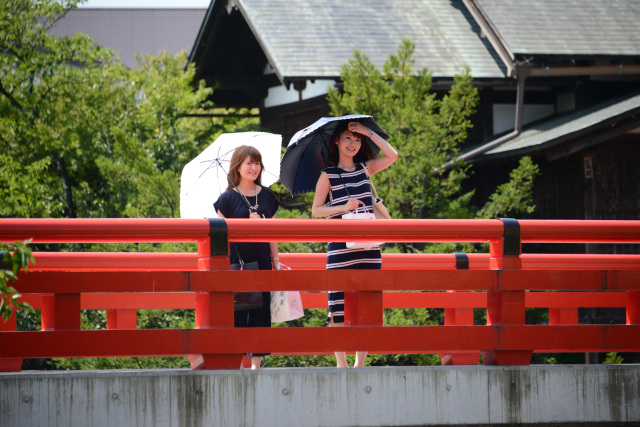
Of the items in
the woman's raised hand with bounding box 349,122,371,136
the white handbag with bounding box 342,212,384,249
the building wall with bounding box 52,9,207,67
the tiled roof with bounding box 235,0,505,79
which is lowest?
the white handbag with bounding box 342,212,384,249

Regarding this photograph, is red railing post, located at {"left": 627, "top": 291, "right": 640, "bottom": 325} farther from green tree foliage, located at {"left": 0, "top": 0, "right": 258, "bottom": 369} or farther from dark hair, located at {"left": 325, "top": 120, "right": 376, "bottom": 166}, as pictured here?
green tree foliage, located at {"left": 0, "top": 0, "right": 258, "bottom": 369}

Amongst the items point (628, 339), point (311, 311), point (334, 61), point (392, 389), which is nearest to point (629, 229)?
point (628, 339)

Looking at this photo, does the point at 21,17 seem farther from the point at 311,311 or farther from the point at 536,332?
the point at 536,332

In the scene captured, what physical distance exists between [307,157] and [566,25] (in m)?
10.7

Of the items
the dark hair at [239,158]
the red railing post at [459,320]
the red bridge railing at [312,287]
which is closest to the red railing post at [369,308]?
the red bridge railing at [312,287]

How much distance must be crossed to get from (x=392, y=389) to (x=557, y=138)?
8.13 metres

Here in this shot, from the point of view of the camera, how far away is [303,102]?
50.7 feet

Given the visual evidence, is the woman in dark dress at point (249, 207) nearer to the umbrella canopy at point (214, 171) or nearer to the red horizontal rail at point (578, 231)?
the umbrella canopy at point (214, 171)

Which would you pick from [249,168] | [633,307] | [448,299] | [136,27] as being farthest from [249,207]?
[136,27]

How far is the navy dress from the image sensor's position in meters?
5.75

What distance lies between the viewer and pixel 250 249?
579 cm

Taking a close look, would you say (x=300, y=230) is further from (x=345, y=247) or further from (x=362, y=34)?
(x=362, y=34)

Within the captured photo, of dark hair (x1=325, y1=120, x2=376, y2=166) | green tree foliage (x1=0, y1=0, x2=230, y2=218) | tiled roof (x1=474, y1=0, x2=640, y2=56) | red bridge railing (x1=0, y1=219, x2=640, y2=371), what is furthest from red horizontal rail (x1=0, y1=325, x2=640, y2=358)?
tiled roof (x1=474, y1=0, x2=640, y2=56)

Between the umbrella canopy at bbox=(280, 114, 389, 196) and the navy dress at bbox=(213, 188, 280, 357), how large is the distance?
0.65 ft
